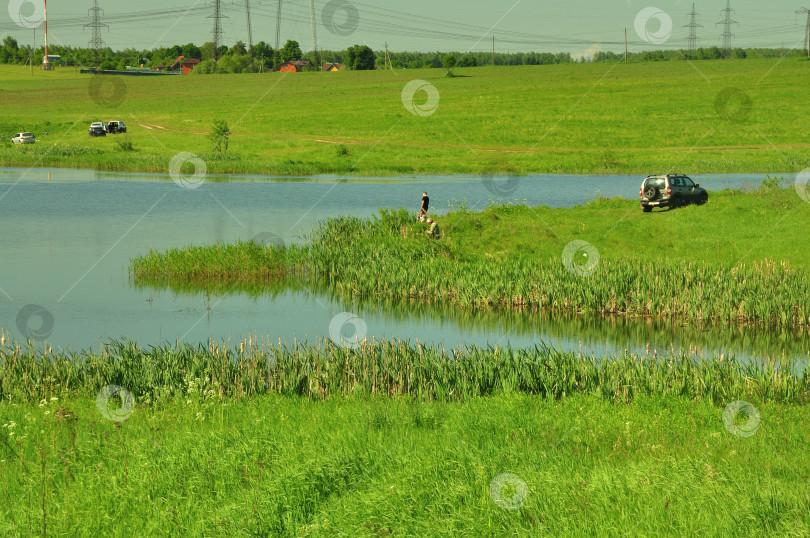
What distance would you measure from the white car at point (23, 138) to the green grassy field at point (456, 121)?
7.72ft

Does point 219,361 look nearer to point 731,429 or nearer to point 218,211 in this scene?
point 731,429

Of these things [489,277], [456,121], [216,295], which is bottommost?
[216,295]

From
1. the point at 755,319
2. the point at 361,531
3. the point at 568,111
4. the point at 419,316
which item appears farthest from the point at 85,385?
the point at 568,111

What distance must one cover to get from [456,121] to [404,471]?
363 feet

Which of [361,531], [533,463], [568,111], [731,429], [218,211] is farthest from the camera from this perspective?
[568,111]

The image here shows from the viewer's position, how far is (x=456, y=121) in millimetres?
120250

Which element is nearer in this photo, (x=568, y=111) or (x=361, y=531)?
(x=361, y=531)

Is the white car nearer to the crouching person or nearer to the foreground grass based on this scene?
the crouching person

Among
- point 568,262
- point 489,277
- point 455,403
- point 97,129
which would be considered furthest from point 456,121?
point 455,403

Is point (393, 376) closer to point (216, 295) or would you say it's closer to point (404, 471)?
point (404, 471)

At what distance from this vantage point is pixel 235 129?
392 ft

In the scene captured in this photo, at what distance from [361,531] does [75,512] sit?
3693mm

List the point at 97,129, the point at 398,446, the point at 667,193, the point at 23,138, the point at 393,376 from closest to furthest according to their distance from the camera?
the point at 398,446
the point at 393,376
the point at 667,193
the point at 23,138
the point at 97,129

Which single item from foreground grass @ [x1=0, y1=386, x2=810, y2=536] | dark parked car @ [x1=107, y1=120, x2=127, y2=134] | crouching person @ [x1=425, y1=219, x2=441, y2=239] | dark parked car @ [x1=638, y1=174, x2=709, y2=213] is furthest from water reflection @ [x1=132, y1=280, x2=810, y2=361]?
dark parked car @ [x1=107, y1=120, x2=127, y2=134]
